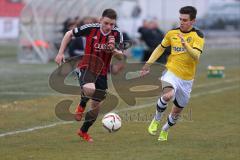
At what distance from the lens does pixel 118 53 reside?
10.8 metres

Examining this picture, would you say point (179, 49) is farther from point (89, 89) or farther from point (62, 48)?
point (62, 48)

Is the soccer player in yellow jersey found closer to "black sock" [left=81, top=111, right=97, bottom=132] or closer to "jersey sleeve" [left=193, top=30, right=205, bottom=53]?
"jersey sleeve" [left=193, top=30, right=205, bottom=53]

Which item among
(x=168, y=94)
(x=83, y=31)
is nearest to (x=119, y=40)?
(x=83, y=31)

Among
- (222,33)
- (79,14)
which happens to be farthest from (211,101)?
(222,33)

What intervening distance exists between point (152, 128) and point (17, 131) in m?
2.23

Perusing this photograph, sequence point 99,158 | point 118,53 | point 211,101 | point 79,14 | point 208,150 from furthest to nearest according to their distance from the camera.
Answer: point 79,14
point 211,101
point 118,53
point 208,150
point 99,158

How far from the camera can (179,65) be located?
1116 centimetres

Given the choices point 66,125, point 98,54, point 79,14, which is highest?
point 98,54

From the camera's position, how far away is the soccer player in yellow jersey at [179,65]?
10.9 metres

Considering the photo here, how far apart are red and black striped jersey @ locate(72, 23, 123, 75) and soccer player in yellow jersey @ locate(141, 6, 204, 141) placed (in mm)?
606

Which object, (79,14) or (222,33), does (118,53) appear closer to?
(79,14)

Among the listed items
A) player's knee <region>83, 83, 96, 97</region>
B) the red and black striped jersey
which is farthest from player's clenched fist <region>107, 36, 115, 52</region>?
player's knee <region>83, 83, 96, 97</region>

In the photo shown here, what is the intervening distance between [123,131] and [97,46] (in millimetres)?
1820

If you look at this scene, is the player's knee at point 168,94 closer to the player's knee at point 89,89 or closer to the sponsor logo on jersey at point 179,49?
the sponsor logo on jersey at point 179,49
